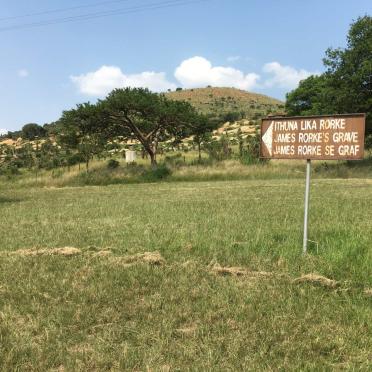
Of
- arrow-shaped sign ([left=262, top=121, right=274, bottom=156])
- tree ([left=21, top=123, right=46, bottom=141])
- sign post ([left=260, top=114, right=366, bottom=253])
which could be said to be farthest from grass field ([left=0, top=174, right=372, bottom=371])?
tree ([left=21, top=123, right=46, bottom=141])

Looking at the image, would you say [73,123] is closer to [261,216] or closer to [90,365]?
[261,216]

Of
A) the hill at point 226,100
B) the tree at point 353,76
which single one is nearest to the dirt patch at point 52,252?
the tree at point 353,76

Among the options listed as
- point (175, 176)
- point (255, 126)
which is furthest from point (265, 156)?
point (255, 126)

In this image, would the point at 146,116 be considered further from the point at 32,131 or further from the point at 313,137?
the point at 32,131

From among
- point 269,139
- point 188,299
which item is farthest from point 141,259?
point 269,139

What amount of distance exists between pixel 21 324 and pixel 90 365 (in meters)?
1.21

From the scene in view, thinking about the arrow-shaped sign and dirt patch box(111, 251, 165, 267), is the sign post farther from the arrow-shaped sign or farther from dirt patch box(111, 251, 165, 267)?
dirt patch box(111, 251, 165, 267)

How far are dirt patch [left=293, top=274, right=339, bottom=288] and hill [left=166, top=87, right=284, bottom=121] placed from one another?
98284 mm

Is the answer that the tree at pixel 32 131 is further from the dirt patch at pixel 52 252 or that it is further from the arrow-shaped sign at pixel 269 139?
the arrow-shaped sign at pixel 269 139

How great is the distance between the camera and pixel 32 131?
308ft

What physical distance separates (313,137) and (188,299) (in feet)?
11.0

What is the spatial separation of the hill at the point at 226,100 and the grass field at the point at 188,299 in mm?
96329

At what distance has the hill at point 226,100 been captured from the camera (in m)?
111

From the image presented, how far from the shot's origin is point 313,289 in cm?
563
